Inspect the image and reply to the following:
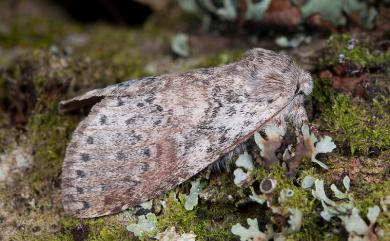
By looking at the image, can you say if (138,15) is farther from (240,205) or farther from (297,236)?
(297,236)

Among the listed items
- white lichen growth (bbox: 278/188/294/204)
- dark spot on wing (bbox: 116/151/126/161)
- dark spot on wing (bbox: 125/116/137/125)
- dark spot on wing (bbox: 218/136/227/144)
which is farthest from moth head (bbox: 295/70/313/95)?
dark spot on wing (bbox: 116/151/126/161)

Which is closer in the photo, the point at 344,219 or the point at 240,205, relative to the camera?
the point at 344,219

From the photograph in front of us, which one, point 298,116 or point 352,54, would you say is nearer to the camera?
point 298,116

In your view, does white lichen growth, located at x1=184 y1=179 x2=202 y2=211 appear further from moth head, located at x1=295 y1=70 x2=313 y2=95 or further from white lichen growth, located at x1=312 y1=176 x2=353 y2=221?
moth head, located at x1=295 y1=70 x2=313 y2=95


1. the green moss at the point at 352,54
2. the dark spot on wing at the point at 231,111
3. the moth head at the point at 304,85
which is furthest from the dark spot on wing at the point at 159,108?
the green moss at the point at 352,54

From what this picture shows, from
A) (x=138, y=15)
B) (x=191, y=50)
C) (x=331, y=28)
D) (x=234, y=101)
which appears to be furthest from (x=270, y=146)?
(x=138, y=15)

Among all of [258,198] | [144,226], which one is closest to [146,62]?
[144,226]

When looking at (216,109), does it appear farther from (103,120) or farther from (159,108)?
(103,120)

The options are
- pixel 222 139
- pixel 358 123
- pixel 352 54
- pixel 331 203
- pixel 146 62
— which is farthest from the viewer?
pixel 146 62
